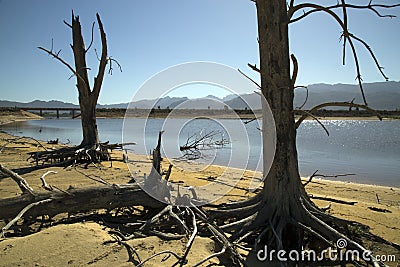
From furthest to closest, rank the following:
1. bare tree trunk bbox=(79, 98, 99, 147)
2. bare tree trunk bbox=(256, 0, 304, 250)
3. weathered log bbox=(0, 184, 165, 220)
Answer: bare tree trunk bbox=(79, 98, 99, 147) → bare tree trunk bbox=(256, 0, 304, 250) → weathered log bbox=(0, 184, 165, 220)

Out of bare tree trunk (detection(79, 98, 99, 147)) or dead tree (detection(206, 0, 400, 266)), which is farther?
bare tree trunk (detection(79, 98, 99, 147))

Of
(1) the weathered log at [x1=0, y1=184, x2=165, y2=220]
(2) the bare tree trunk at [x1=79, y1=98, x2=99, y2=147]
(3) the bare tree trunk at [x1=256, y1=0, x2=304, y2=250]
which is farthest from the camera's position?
(2) the bare tree trunk at [x1=79, y1=98, x2=99, y2=147]

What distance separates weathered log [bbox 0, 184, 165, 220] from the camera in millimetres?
3320

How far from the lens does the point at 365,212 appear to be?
16.2 feet

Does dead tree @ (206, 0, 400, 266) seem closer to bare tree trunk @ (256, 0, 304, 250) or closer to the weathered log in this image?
bare tree trunk @ (256, 0, 304, 250)

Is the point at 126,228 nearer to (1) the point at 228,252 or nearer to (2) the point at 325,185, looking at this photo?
(1) the point at 228,252

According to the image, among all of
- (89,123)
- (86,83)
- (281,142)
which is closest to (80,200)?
(281,142)

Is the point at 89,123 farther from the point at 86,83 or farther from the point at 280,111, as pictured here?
the point at 280,111

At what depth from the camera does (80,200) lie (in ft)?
11.7

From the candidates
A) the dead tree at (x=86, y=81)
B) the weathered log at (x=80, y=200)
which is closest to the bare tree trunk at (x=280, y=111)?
the weathered log at (x=80, y=200)

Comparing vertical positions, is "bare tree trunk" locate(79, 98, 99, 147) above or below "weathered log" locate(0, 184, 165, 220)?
above

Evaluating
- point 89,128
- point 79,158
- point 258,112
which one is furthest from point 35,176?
point 258,112

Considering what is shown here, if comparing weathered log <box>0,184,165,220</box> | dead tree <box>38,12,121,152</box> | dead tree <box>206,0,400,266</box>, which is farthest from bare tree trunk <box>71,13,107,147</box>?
dead tree <box>206,0,400,266</box>

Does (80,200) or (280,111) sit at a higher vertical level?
(280,111)
